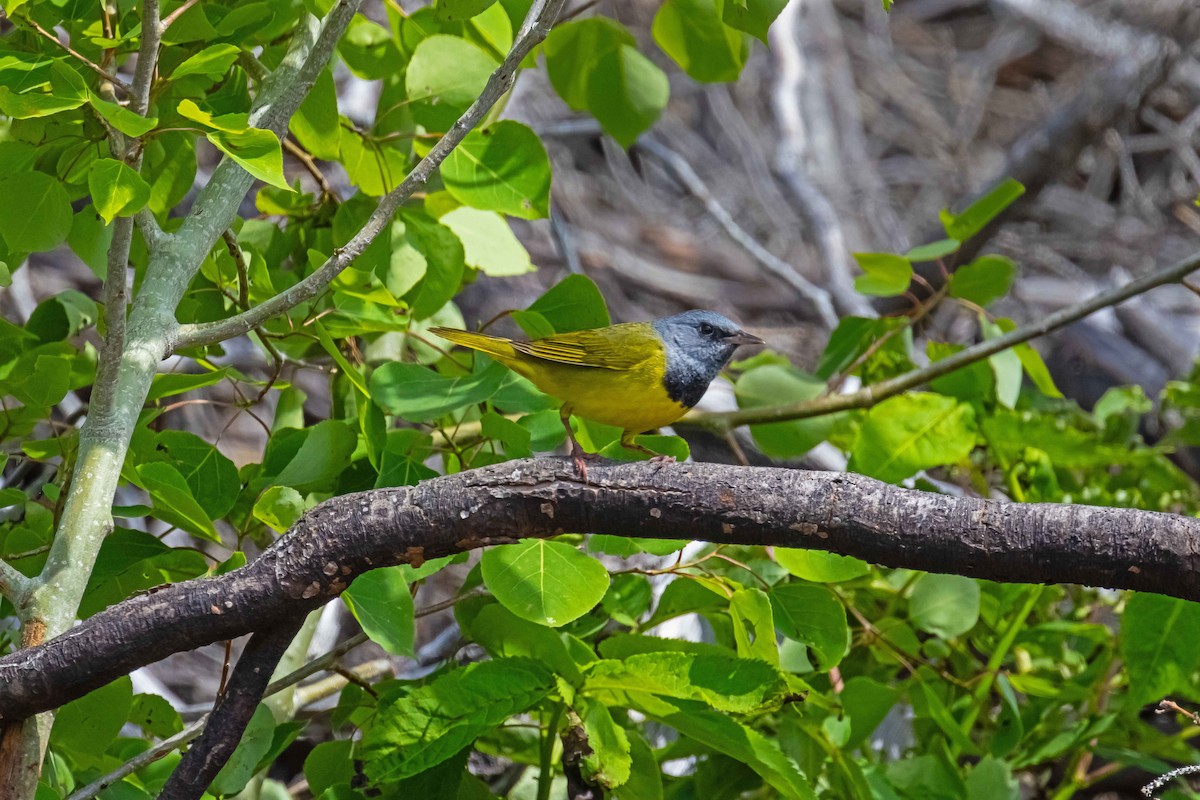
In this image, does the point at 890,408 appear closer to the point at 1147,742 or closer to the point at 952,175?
the point at 1147,742

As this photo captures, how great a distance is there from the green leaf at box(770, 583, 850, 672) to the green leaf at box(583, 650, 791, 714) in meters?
0.26

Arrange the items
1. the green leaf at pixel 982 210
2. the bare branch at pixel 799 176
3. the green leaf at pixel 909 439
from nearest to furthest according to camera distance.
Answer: the green leaf at pixel 909 439 < the green leaf at pixel 982 210 < the bare branch at pixel 799 176

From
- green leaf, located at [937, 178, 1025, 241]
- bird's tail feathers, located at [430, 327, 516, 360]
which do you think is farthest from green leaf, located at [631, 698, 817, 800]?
green leaf, located at [937, 178, 1025, 241]

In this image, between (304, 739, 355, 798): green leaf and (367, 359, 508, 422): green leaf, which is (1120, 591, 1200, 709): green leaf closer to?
(367, 359, 508, 422): green leaf

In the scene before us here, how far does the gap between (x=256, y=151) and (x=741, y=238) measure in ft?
12.7

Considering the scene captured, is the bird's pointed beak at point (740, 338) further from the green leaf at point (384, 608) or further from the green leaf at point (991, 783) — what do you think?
the green leaf at point (384, 608)

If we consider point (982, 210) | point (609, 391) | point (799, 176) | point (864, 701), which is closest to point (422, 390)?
point (609, 391)

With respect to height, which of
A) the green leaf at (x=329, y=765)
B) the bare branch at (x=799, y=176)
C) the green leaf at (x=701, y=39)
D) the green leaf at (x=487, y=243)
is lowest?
the bare branch at (x=799, y=176)

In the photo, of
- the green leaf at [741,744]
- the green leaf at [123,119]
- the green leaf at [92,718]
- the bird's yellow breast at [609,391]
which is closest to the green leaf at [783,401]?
the bird's yellow breast at [609,391]

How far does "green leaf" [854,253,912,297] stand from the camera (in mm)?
2666

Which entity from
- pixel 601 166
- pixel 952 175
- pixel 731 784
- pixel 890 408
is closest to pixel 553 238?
pixel 601 166

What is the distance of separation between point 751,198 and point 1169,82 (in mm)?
2278

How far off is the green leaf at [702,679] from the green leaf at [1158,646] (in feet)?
2.70

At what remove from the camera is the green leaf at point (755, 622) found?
2.01 m
